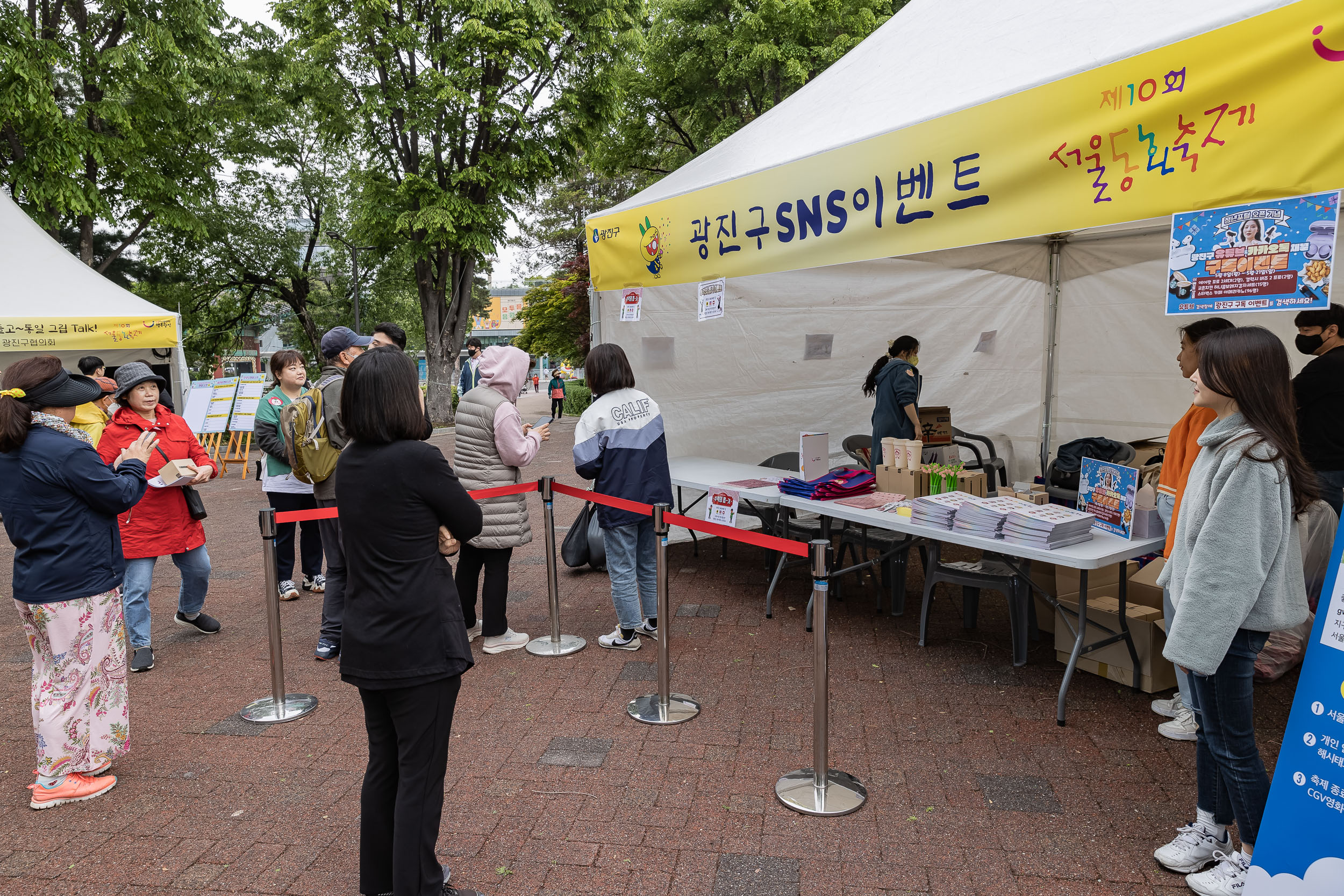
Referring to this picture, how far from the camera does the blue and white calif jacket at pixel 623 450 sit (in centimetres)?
469

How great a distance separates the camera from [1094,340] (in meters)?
6.75

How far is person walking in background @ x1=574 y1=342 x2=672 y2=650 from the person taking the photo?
470cm

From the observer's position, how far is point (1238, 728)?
2408mm

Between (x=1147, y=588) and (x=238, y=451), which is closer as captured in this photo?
(x=1147, y=588)

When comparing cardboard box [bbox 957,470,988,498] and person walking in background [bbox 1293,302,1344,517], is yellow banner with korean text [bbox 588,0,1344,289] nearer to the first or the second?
cardboard box [bbox 957,470,988,498]

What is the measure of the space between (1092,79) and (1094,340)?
4361mm

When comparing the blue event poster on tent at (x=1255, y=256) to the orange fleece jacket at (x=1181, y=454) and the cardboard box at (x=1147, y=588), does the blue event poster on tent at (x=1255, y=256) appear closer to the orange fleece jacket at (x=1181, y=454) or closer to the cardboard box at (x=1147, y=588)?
the orange fleece jacket at (x=1181, y=454)

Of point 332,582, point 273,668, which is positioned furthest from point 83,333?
point 273,668

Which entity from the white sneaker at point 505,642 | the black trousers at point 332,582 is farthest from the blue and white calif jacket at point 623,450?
the black trousers at point 332,582

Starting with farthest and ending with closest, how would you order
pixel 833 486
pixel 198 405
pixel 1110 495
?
pixel 198 405 < pixel 833 486 < pixel 1110 495

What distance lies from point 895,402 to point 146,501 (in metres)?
4.99

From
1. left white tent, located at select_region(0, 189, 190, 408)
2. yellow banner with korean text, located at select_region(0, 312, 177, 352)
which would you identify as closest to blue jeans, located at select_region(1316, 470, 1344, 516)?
left white tent, located at select_region(0, 189, 190, 408)

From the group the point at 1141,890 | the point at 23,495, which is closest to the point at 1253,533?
the point at 1141,890

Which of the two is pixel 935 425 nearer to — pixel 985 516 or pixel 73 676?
pixel 985 516
